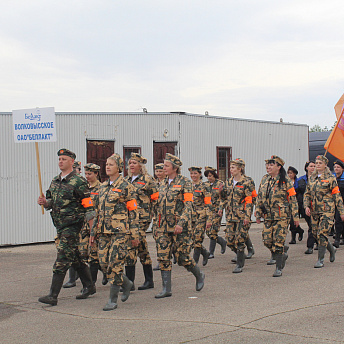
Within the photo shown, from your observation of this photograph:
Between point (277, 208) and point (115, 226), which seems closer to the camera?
point (115, 226)

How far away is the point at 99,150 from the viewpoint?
647 inches

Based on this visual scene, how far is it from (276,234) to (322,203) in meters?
1.68

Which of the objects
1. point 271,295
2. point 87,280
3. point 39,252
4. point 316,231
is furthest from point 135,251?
point 39,252

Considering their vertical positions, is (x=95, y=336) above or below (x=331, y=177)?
below

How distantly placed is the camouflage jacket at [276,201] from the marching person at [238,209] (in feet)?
0.90

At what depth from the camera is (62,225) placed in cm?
765

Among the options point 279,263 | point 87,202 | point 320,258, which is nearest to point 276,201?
point 279,263

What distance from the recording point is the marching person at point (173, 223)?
8008 millimetres

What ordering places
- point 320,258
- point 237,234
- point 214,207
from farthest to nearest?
point 214,207 → point 320,258 → point 237,234

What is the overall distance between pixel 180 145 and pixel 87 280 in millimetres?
10219

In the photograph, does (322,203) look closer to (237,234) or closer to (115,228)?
(237,234)

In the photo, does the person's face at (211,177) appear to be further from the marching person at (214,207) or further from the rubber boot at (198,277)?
the rubber boot at (198,277)

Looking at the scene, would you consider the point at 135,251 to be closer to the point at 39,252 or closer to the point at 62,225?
the point at 62,225

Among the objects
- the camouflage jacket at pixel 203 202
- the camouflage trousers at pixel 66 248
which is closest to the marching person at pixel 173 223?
the camouflage trousers at pixel 66 248
